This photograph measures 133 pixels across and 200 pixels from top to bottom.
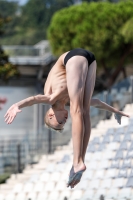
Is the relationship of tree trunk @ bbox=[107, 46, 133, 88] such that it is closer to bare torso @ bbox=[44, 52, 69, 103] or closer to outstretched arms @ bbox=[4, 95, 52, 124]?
bare torso @ bbox=[44, 52, 69, 103]

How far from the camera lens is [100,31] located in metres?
29.1

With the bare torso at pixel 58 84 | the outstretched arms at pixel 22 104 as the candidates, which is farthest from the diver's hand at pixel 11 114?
the bare torso at pixel 58 84

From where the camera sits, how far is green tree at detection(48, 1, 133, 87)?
95.5ft

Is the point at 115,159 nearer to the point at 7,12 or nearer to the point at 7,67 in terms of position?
the point at 7,67

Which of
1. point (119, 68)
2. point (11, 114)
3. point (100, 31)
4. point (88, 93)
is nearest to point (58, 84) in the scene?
point (88, 93)

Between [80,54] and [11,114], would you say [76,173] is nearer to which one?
[11,114]

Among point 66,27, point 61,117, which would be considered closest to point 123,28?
point 66,27

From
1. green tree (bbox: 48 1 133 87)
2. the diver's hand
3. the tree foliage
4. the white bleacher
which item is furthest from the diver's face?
the tree foliage

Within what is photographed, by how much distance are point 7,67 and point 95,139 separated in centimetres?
761

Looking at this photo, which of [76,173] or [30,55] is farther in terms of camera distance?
[30,55]

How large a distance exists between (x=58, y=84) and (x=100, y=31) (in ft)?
76.5

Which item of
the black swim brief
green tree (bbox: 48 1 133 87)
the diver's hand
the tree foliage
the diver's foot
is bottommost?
the tree foliage

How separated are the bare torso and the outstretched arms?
0.32 feet

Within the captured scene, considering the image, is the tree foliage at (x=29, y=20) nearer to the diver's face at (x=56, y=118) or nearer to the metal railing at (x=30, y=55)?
the metal railing at (x=30, y=55)
